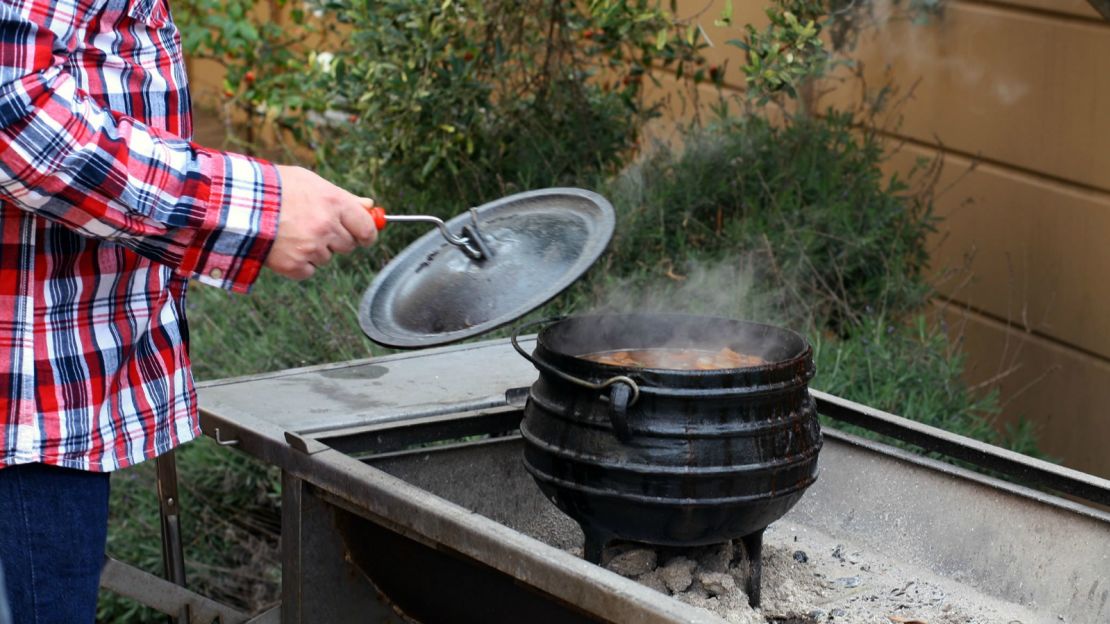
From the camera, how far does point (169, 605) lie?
10.1 ft

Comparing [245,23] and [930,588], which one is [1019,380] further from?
[245,23]

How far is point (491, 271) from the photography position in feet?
8.42

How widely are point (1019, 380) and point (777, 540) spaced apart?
2.41m

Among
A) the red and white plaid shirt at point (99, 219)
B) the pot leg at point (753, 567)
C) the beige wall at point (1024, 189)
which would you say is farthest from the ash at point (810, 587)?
the beige wall at point (1024, 189)

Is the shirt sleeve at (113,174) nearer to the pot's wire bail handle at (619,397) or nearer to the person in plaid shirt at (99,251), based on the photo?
the person in plaid shirt at (99,251)

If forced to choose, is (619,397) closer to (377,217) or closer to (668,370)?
(668,370)

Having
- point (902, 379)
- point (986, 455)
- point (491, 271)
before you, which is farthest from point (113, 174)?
point (902, 379)

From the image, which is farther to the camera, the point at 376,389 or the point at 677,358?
the point at 376,389

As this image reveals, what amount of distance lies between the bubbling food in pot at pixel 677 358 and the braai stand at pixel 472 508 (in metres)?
0.38

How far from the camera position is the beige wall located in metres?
4.71

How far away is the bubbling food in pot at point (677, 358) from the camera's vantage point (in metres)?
2.85

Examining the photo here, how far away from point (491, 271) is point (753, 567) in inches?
34.8

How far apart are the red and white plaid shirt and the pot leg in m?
1.27

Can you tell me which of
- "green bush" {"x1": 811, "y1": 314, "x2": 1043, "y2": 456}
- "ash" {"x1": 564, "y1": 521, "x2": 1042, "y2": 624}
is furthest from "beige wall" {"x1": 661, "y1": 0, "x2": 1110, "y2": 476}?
"ash" {"x1": 564, "y1": 521, "x2": 1042, "y2": 624}
